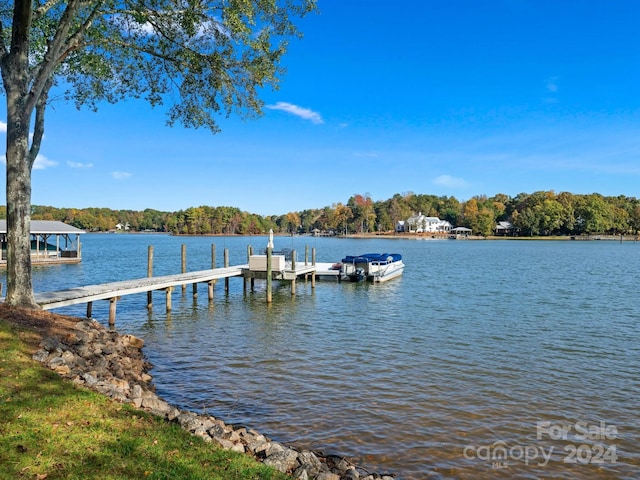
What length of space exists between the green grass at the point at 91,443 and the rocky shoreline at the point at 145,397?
396mm

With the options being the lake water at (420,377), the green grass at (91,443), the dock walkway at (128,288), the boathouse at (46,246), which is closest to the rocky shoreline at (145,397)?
the green grass at (91,443)

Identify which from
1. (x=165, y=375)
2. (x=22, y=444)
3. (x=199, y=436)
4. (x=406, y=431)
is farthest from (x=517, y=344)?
(x=22, y=444)

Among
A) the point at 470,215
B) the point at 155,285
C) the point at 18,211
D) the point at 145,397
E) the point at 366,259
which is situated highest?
the point at 470,215

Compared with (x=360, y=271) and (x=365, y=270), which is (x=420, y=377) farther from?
(x=365, y=270)

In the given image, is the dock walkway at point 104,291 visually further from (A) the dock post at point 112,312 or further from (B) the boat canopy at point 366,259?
(B) the boat canopy at point 366,259

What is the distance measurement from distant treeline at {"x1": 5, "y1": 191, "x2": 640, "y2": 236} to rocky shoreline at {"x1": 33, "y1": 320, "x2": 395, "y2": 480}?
133775 mm

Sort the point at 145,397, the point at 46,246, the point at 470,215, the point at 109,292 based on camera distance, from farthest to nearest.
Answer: the point at 470,215 → the point at 46,246 → the point at 109,292 → the point at 145,397

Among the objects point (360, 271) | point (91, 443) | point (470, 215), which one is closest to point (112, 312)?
point (91, 443)

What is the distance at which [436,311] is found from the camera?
22.4 meters

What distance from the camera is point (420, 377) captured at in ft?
40.3

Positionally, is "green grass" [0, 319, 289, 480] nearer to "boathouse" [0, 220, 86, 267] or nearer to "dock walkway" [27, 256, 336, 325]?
"dock walkway" [27, 256, 336, 325]

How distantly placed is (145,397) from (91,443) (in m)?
2.44

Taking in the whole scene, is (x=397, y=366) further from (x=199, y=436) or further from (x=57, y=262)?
(x=57, y=262)

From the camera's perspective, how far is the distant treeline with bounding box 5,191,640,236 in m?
A: 139
